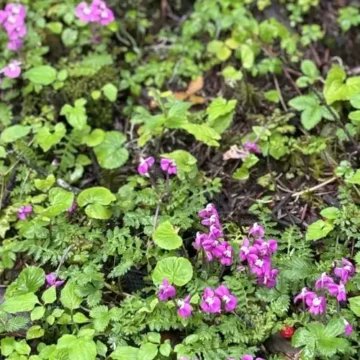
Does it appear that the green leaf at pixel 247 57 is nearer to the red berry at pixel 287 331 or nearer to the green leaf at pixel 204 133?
the green leaf at pixel 204 133

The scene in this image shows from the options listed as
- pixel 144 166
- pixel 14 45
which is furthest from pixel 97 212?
pixel 14 45

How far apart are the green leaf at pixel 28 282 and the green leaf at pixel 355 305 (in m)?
1.38

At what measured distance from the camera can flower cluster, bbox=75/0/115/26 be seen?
159 inches

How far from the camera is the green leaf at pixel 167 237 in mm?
2879

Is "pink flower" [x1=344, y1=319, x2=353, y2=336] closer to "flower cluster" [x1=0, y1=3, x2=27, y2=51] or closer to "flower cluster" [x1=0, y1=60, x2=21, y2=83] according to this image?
"flower cluster" [x1=0, y1=60, x2=21, y2=83]

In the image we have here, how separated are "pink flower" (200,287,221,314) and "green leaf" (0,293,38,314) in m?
0.76

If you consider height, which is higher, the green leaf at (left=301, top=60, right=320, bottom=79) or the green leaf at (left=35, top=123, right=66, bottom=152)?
the green leaf at (left=301, top=60, right=320, bottom=79)

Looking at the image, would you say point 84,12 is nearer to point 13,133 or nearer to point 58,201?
point 13,133

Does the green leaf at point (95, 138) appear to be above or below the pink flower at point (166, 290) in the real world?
above

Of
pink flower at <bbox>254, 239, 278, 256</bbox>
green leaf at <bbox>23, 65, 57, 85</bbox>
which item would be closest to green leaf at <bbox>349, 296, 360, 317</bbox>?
pink flower at <bbox>254, 239, 278, 256</bbox>

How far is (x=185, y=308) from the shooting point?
2.71m

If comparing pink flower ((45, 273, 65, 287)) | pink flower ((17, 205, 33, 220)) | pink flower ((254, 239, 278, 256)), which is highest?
pink flower ((254, 239, 278, 256))

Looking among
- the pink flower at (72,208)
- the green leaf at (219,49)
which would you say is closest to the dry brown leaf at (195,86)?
the green leaf at (219,49)

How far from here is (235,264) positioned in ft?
9.64
